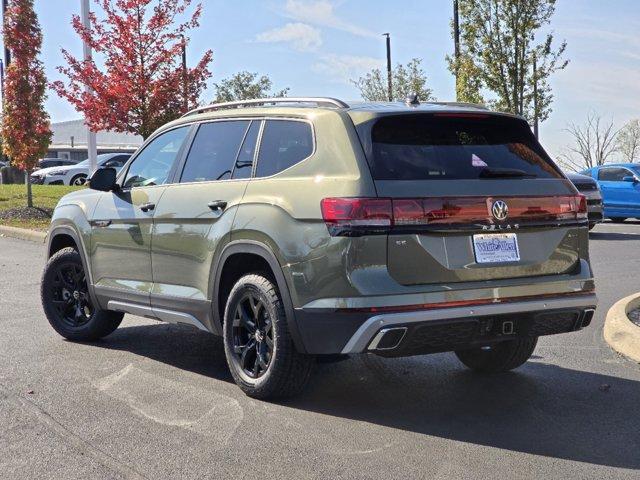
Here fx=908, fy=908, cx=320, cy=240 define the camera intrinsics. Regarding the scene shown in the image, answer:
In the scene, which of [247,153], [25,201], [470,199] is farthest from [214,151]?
[25,201]

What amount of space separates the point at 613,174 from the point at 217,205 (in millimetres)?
18125

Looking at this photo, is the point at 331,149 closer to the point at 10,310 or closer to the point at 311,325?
the point at 311,325

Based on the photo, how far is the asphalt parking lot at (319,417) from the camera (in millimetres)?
4363

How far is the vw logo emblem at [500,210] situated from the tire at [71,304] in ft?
11.8

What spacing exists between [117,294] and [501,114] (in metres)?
3.15

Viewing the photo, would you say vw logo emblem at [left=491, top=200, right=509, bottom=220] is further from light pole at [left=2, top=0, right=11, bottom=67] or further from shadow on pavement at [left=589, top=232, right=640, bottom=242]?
light pole at [left=2, top=0, right=11, bottom=67]

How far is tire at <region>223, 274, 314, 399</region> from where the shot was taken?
5.25 metres

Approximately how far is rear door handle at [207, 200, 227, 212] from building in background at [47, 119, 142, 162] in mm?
71850

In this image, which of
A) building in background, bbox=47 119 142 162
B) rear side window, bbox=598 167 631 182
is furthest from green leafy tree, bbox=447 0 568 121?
building in background, bbox=47 119 142 162

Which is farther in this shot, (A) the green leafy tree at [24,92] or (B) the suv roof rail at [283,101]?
(A) the green leafy tree at [24,92]

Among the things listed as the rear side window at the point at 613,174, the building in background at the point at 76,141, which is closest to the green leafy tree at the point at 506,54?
the rear side window at the point at 613,174

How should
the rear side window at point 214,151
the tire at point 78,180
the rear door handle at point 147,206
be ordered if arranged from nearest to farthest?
the rear side window at point 214,151 → the rear door handle at point 147,206 → the tire at point 78,180

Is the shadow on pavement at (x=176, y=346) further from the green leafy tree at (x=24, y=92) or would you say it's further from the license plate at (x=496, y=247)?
the green leafy tree at (x=24, y=92)

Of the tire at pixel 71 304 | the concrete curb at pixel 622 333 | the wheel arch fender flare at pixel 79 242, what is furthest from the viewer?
the tire at pixel 71 304
